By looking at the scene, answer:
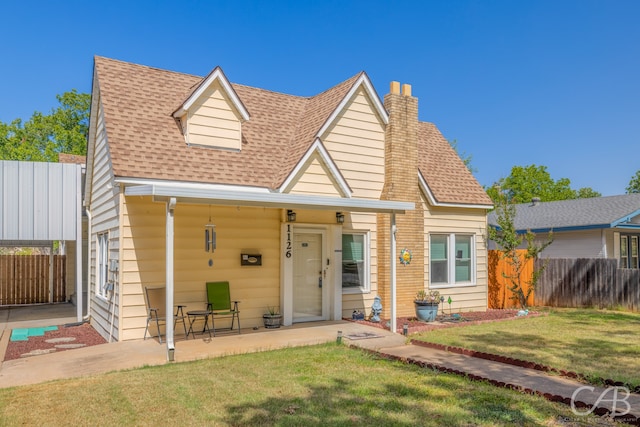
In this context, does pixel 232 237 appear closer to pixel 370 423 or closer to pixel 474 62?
pixel 370 423

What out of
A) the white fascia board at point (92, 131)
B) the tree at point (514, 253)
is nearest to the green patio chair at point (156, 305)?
the white fascia board at point (92, 131)

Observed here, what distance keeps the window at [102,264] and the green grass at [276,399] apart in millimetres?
4621

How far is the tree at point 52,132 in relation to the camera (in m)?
37.8

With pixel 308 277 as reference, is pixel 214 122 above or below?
above

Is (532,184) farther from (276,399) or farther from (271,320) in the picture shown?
(276,399)

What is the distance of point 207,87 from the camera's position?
1098 cm

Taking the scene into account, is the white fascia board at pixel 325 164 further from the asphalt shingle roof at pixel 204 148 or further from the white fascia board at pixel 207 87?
the white fascia board at pixel 207 87

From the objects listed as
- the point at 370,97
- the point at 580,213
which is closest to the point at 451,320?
the point at 370,97

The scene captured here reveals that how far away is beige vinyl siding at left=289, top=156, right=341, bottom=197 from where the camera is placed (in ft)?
37.2

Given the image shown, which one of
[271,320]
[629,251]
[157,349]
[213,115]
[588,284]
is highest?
[213,115]

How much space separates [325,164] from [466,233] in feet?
18.0

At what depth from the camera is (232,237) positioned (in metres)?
10.5

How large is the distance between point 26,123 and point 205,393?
41.8 m

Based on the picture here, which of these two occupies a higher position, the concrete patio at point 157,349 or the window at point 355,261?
the window at point 355,261
